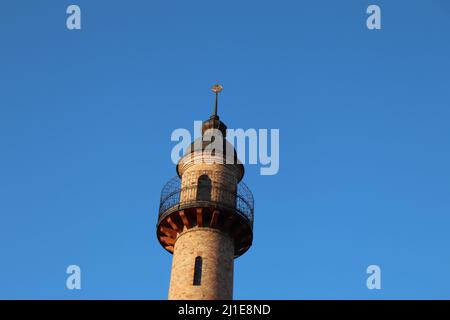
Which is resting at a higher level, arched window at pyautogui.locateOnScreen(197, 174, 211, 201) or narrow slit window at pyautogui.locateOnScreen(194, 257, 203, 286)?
arched window at pyautogui.locateOnScreen(197, 174, 211, 201)

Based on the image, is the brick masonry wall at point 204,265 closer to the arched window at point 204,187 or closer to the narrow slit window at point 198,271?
the narrow slit window at point 198,271

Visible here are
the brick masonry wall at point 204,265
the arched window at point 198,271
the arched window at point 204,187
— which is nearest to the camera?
the brick masonry wall at point 204,265

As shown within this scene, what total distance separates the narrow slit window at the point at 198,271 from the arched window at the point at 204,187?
146 inches

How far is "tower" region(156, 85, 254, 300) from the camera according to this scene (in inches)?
1296

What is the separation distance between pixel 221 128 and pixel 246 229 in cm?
728

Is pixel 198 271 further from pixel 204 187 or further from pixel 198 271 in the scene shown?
pixel 204 187

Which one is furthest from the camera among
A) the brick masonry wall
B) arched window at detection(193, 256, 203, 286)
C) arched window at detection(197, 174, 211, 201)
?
arched window at detection(197, 174, 211, 201)

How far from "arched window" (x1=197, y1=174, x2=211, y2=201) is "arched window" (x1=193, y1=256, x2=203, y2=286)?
3.70 meters

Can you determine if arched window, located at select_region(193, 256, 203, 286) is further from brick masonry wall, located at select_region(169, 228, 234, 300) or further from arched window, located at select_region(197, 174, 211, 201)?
arched window, located at select_region(197, 174, 211, 201)

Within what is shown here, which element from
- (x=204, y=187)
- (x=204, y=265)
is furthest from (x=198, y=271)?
(x=204, y=187)

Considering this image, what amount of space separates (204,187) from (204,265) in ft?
16.2

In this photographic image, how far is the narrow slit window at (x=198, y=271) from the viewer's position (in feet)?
108

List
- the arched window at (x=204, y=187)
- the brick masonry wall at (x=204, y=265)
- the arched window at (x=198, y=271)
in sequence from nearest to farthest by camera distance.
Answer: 1. the brick masonry wall at (x=204, y=265)
2. the arched window at (x=198, y=271)
3. the arched window at (x=204, y=187)
